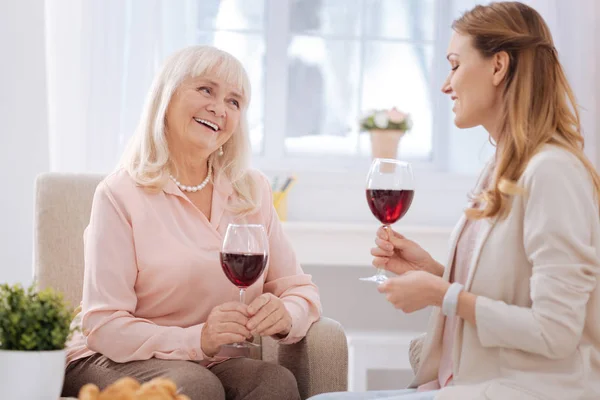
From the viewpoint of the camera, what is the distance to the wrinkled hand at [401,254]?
195 centimetres

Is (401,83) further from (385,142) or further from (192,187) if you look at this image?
(192,187)

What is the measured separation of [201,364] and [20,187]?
1.55 metres

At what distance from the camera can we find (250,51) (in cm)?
380

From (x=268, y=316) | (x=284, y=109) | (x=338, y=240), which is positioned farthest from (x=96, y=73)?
(x=268, y=316)

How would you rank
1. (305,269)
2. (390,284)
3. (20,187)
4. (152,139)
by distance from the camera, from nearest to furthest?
(390,284) < (152,139) < (20,187) < (305,269)

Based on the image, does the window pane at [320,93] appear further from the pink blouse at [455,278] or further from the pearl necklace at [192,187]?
the pink blouse at [455,278]

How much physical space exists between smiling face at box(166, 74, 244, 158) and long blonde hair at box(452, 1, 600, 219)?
0.76 meters

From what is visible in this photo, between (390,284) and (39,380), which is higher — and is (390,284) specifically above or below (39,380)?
above

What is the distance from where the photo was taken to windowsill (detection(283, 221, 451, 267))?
10.9 feet

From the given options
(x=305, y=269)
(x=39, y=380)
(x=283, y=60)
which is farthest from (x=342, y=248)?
(x=39, y=380)

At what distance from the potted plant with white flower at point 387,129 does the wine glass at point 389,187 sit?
157 cm

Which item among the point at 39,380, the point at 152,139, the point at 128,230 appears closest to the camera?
the point at 39,380

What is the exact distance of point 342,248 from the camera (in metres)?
3.33

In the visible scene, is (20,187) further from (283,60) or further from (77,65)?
(283,60)
